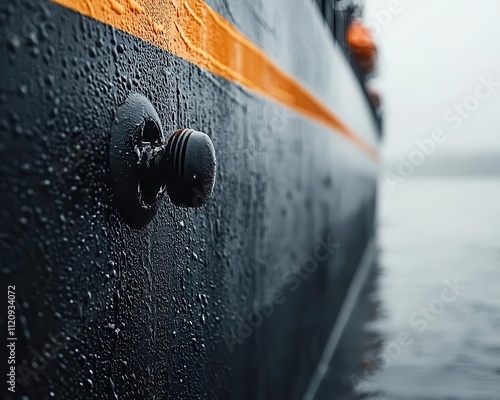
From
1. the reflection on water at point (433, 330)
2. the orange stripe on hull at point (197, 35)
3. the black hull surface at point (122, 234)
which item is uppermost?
the orange stripe on hull at point (197, 35)

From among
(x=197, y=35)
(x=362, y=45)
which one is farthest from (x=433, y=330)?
(x=197, y=35)

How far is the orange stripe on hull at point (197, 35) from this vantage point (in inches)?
50.6

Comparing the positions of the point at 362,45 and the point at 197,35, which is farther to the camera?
the point at 362,45

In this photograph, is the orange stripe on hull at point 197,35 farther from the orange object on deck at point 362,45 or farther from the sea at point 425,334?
the orange object on deck at point 362,45

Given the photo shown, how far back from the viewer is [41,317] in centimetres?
104

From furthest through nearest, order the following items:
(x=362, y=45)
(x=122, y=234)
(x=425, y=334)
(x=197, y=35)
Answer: (x=362, y=45) < (x=425, y=334) < (x=197, y=35) < (x=122, y=234)

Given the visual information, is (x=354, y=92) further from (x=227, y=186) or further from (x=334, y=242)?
(x=227, y=186)

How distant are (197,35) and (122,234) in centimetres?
68

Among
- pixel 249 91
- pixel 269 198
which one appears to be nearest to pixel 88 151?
pixel 249 91

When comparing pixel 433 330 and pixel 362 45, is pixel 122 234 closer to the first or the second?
pixel 433 330

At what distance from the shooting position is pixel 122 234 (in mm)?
1323

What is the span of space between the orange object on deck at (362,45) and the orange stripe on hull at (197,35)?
600cm

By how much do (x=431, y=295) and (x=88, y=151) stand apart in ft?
25.1

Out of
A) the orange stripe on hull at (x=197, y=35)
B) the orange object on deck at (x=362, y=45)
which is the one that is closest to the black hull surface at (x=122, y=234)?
the orange stripe on hull at (x=197, y=35)
